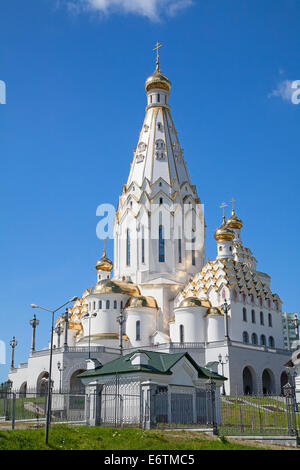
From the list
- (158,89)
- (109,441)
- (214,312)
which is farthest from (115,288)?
(109,441)

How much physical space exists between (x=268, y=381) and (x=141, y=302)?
15.0m

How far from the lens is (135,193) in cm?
6656

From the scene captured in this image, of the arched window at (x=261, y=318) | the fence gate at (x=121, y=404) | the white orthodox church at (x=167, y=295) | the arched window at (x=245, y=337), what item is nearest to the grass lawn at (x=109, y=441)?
the fence gate at (x=121, y=404)

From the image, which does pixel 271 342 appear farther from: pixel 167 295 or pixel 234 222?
pixel 234 222

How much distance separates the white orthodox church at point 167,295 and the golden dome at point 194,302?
105 millimetres

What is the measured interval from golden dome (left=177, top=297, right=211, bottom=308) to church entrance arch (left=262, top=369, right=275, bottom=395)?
879 centimetres

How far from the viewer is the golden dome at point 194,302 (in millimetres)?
55031

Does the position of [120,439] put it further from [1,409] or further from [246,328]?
[246,328]

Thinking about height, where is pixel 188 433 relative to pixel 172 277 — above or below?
below

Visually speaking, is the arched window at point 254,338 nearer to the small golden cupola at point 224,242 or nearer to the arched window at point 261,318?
the arched window at point 261,318

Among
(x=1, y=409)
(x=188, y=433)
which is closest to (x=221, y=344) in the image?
(x=1, y=409)

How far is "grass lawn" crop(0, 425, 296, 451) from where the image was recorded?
18.0 metres

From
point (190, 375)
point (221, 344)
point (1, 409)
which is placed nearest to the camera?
point (190, 375)

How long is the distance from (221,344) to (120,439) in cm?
3250
